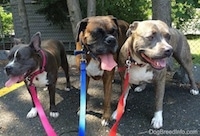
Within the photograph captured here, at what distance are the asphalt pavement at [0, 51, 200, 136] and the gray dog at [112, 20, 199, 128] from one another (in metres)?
0.22

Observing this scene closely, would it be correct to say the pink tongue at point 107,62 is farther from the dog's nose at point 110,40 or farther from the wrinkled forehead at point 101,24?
the wrinkled forehead at point 101,24

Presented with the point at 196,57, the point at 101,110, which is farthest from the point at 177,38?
the point at 196,57

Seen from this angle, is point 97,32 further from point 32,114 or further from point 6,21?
point 6,21

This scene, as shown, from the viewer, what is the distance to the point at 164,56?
3295 mm

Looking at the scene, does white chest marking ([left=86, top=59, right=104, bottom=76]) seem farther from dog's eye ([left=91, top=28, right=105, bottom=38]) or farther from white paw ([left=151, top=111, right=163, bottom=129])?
white paw ([left=151, top=111, right=163, bottom=129])

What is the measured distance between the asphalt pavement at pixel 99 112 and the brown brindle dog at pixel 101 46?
34 centimetres

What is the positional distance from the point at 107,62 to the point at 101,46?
0.71 ft

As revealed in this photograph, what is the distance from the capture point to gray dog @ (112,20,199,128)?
3379mm

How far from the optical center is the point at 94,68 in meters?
3.90

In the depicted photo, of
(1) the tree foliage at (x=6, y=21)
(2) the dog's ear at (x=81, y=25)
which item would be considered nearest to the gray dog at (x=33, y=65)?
(2) the dog's ear at (x=81, y=25)

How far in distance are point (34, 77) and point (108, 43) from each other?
1.09 metres

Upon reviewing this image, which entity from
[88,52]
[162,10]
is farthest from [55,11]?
[88,52]

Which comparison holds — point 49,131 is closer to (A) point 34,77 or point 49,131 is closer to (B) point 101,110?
(A) point 34,77

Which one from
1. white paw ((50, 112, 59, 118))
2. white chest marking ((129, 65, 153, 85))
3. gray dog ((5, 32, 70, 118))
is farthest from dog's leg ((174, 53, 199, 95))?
white paw ((50, 112, 59, 118))
